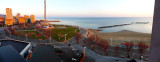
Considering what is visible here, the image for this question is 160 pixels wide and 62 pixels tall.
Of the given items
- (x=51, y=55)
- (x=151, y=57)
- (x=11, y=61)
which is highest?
(x=151, y=57)

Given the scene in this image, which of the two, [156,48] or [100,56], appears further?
[100,56]

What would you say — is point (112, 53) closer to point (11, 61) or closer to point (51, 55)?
point (51, 55)

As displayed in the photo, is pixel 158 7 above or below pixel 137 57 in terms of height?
above

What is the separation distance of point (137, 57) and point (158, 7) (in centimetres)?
1581

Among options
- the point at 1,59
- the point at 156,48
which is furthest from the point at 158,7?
the point at 1,59

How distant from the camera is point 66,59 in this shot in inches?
537

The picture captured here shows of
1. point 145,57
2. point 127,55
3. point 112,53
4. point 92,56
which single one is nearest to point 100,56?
point 92,56

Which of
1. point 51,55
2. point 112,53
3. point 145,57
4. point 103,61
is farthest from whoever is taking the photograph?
point 112,53

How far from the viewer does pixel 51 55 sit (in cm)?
1164

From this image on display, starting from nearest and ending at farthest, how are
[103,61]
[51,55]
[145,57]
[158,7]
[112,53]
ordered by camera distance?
[158,7] < [51,55] < [103,61] < [145,57] < [112,53]

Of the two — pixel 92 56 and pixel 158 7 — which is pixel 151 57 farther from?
pixel 92 56

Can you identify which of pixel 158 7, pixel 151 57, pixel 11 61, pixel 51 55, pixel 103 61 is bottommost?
pixel 103 61

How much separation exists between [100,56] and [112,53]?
2111 millimetres

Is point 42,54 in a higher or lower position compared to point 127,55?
higher
